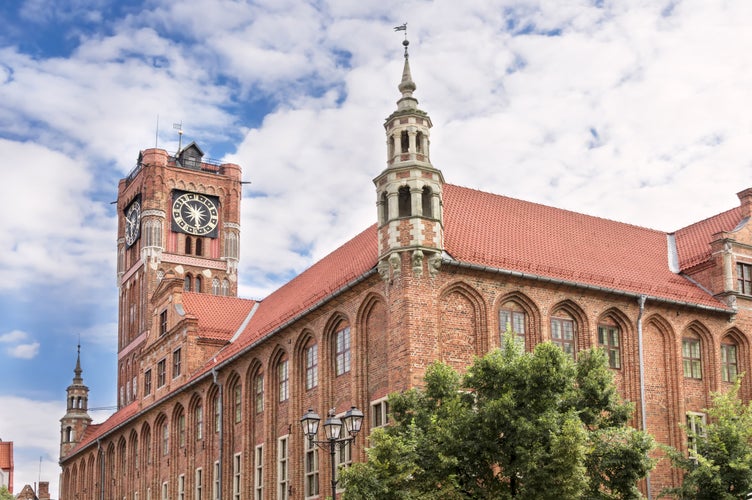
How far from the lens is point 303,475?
43750 millimetres

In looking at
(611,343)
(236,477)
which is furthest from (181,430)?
(611,343)

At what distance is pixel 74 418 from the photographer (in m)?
89.6

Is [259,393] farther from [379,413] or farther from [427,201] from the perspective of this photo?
[427,201]

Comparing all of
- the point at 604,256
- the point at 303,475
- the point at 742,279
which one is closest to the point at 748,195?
the point at 742,279

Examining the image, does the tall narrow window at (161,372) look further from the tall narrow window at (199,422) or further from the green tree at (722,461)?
the green tree at (722,461)

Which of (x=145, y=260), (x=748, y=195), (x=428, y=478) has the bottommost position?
(x=428, y=478)

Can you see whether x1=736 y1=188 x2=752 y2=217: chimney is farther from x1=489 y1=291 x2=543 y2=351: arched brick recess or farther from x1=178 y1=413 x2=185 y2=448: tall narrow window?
Result: x1=178 y1=413 x2=185 y2=448: tall narrow window

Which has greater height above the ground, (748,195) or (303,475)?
(748,195)

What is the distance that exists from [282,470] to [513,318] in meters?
12.5

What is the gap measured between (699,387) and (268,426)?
17.7 m

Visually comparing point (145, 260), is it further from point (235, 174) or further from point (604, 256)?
point (604, 256)

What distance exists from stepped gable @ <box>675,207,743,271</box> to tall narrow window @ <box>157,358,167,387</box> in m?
28.4

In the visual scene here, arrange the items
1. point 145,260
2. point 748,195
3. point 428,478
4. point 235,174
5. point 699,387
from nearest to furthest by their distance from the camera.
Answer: point 428,478
point 699,387
point 748,195
point 145,260
point 235,174

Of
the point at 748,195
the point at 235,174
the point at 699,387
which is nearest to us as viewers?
the point at 699,387
